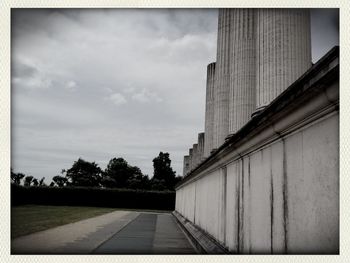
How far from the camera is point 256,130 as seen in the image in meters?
4.32

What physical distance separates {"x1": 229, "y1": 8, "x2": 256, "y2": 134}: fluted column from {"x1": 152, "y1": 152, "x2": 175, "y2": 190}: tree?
225 feet

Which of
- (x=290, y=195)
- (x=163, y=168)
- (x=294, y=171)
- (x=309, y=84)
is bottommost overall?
(x=163, y=168)

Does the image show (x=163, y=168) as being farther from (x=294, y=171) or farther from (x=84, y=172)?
(x=294, y=171)

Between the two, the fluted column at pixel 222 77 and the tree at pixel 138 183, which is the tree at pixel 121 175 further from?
the fluted column at pixel 222 77

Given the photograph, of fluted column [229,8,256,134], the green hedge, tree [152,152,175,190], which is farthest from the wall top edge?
tree [152,152,175,190]

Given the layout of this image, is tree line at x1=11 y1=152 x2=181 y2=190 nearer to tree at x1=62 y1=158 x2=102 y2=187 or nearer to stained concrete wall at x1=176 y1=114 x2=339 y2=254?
tree at x1=62 y1=158 x2=102 y2=187

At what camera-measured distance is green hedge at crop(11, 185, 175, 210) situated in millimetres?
43938

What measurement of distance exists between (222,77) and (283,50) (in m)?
6.59

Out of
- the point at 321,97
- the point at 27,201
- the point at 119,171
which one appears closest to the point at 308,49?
the point at 321,97

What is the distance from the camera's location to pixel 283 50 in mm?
7301

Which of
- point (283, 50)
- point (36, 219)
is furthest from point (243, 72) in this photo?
point (36, 219)

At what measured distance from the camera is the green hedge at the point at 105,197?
1730 inches

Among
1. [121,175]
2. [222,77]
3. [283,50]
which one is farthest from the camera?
[121,175]
